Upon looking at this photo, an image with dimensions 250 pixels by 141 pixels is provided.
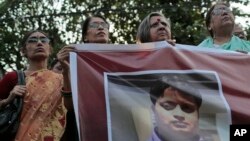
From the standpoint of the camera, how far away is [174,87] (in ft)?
12.7

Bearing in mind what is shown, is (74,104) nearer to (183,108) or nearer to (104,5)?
(183,108)

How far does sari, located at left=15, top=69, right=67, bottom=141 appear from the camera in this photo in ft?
13.4

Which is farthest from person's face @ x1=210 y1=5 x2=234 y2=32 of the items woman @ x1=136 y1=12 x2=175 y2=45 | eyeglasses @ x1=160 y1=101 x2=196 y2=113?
eyeglasses @ x1=160 y1=101 x2=196 y2=113

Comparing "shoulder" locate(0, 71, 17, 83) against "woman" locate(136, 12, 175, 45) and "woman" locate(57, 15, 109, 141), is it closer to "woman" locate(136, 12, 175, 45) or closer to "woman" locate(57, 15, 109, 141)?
"woman" locate(57, 15, 109, 141)

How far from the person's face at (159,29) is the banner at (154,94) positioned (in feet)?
1.41

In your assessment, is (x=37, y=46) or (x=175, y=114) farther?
(x=37, y=46)

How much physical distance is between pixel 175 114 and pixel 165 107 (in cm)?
8

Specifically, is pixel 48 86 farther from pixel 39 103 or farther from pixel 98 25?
pixel 98 25

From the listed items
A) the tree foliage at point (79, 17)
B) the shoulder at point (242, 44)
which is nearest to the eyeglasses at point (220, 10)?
the shoulder at point (242, 44)

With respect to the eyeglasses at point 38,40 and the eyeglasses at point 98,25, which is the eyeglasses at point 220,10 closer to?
the eyeglasses at point 98,25

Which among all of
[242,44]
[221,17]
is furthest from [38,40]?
[242,44]

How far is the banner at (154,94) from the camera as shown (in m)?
3.72

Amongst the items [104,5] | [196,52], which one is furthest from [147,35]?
[104,5]

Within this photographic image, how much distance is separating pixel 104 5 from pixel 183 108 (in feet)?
35.5
